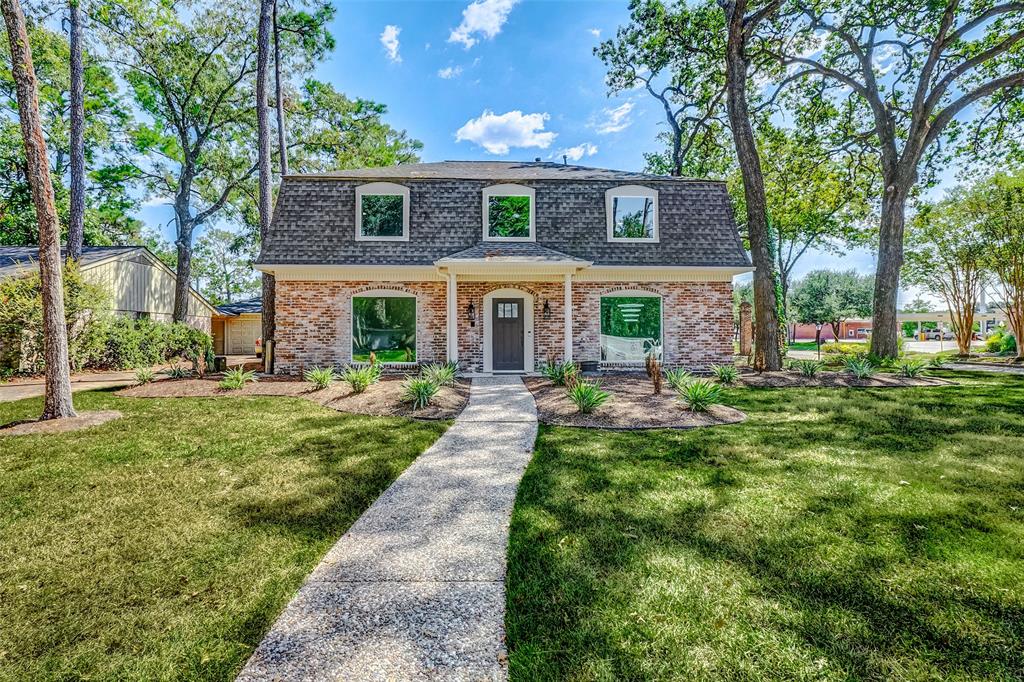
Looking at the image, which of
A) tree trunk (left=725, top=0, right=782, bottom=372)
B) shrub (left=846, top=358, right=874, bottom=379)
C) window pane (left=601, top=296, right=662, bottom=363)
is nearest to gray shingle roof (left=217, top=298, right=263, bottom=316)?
window pane (left=601, top=296, right=662, bottom=363)

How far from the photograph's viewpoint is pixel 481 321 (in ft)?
38.5

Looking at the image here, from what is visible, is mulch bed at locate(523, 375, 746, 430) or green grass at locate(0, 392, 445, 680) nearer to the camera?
green grass at locate(0, 392, 445, 680)

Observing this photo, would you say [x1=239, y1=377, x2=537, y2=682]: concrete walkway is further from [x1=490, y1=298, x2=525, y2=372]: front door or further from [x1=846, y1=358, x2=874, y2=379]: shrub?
[x1=846, y1=358, x2=874, y2=379]: shrub

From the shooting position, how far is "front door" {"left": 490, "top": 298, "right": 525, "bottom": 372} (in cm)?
1184

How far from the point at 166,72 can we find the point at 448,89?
40.4 ft

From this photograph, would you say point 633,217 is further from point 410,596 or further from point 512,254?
point 410,596

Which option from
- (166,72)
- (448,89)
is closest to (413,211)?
(448,89)

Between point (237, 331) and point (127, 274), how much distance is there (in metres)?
8.17

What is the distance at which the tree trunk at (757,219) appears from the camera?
1157 centimetres

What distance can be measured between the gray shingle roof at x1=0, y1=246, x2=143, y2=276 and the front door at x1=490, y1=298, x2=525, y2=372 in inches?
581

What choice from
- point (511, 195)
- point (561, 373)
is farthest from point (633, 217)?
point (561, 373)

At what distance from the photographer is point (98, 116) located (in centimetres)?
1869

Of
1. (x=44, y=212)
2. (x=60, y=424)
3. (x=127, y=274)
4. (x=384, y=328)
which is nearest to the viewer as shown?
(x=60, y=424)

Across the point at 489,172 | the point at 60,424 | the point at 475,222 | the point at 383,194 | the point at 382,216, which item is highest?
the point at 489,172
